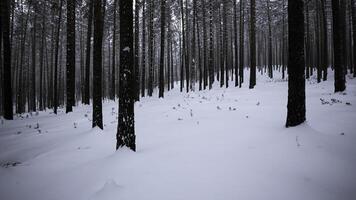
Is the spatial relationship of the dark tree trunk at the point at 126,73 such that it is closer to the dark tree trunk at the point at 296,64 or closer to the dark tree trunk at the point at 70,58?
the dark tree trunk at the point at 296,64

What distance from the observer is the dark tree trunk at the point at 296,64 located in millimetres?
6613

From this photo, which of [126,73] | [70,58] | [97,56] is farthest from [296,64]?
[70,58]

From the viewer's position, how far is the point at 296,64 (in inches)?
263

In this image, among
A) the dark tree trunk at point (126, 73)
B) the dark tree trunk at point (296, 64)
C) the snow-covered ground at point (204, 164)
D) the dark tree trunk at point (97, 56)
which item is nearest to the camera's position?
the snow-covered ground at point (204, 164)

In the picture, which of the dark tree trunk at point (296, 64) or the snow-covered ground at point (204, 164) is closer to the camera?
the snow-covered ground at point (204, 164)

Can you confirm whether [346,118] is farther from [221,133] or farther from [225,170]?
[225,170]

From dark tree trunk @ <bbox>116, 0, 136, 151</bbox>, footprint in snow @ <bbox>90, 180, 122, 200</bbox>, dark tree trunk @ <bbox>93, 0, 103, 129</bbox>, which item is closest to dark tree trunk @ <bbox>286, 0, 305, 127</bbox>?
dark tree trunk @ <bbox>116, 0, 136, 151</bbox>

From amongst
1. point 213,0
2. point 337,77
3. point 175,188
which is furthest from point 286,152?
point 213,0

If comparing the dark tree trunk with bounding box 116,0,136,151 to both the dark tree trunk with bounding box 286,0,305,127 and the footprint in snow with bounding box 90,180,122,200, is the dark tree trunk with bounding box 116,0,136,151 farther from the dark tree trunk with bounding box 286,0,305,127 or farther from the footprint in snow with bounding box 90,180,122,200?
the dark tree trunk with bounding box 286,0,305,127

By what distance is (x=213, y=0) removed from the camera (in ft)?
82.0

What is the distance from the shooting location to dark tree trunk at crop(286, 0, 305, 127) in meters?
6.61

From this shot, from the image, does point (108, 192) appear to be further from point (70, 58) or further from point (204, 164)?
point (70, 58)

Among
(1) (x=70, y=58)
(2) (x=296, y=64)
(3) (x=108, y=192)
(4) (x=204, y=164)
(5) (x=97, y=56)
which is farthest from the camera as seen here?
(1) (x=70, y=58)

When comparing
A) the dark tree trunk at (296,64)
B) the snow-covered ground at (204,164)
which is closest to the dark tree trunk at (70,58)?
the snow-covered ground at (204,164)
